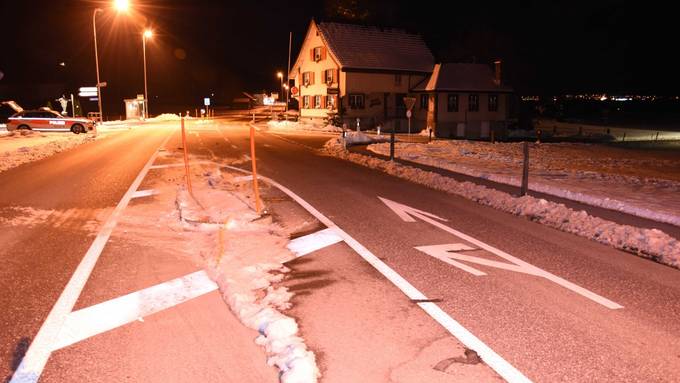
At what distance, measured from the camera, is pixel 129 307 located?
507cm

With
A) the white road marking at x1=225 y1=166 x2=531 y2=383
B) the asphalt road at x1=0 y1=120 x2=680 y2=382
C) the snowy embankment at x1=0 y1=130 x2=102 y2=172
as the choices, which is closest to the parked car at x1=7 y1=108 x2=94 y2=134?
Answer: the snowy embankment at x1=0 y1=130 x2=102 y2=172

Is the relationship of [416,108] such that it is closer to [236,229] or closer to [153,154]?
[153,154]

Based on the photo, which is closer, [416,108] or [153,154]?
[153,154]

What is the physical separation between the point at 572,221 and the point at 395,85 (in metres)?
40.0

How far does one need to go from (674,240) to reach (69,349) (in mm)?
7501

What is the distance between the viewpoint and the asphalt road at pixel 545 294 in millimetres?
4012

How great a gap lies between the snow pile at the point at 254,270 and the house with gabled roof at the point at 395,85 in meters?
34.7

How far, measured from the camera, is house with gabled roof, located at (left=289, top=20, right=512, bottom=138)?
43.2m

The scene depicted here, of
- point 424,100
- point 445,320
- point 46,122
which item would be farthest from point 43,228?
point 424,100

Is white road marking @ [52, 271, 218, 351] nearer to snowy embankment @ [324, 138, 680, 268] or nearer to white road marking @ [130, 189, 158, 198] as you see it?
snowy embankment @ [324, 138, 680, 268]

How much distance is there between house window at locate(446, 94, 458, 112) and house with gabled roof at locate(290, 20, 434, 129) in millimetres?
4961

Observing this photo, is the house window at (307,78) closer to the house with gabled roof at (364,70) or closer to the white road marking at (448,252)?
the house with gabled roof at (364,70)

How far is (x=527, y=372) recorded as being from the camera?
382 centimetres

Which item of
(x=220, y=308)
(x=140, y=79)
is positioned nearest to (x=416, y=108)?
(x=220, y=308)
